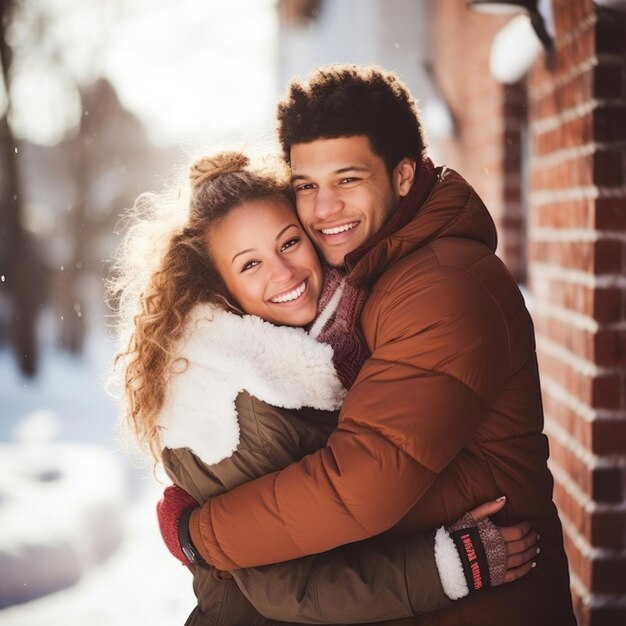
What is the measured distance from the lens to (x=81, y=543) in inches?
175

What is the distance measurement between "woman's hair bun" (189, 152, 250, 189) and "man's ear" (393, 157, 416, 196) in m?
0.49

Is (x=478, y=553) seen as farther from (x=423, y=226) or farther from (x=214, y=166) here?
(x=214, y=166)

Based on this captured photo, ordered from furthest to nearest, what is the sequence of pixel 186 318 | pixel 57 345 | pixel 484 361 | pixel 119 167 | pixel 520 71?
pixel 119 167
pixel 57 345
pixel 520 71
pixel 186 318
pixel 484 361

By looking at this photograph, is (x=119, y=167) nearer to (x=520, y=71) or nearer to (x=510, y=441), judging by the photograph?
(x=520, y=71)

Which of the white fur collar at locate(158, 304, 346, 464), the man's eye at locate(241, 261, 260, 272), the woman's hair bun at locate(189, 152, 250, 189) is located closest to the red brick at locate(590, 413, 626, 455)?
the white fur collar at locate(158, 304, 346, 464)

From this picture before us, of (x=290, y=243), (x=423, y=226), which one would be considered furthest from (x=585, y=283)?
(x=290, y=243)

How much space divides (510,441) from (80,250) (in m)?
12.7

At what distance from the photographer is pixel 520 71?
140 inches

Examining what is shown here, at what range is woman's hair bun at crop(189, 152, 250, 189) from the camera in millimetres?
2332

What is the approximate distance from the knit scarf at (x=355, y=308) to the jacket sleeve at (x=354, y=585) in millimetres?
449

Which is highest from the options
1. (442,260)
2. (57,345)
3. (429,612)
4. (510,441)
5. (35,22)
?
(35,22)

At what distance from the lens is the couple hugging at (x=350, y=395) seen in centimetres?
168

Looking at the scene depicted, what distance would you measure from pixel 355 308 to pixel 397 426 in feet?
1.46

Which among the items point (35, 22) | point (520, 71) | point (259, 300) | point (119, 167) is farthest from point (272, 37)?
point (259, 300)
